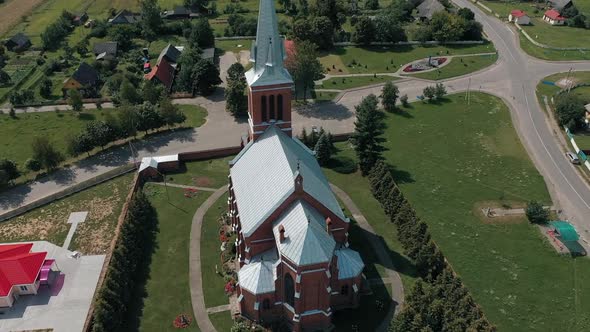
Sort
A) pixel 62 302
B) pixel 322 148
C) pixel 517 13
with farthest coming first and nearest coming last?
pixel 517 13
pixel 322 148
pixel 62 302

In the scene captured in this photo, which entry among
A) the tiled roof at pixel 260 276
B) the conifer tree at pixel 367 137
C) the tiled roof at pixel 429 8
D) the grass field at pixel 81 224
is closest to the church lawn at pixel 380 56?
the tiled roof at pixel 429 8

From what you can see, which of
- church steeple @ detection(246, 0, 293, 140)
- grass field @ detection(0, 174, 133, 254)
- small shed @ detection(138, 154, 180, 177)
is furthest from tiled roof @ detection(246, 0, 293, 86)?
Result: grass field @ detection(0, 174, 133, 254)

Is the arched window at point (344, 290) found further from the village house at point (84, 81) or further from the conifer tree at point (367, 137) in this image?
the village house at point (84, 81)

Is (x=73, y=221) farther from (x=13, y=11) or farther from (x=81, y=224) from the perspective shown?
(x=13, y=11)

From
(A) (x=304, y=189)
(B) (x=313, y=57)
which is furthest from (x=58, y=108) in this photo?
(A) (x=304, y=189)

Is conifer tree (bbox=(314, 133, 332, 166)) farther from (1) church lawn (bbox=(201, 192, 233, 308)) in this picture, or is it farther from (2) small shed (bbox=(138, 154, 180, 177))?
(2) small shed (bbox=(138, 154, 180, 177))

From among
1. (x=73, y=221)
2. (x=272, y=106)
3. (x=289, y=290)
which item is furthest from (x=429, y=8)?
(x=289, y=290)

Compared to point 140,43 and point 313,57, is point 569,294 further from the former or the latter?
point 140,43
